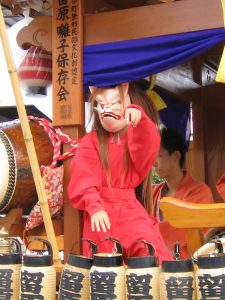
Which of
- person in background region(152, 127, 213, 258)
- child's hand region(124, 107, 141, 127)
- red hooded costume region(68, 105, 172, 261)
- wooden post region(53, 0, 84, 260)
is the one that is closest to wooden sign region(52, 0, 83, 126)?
wooden post region(53, 0, 84, 260)

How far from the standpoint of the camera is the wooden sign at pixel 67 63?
15.1 feet

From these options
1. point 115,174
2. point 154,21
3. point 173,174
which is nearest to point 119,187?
point 115,174

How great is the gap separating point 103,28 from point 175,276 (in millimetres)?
2366

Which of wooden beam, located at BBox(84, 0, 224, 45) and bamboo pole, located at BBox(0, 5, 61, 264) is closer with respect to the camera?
bamboo pole, located at BBox(0, 5, 61, 264)

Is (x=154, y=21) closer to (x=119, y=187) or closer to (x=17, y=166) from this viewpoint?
(x=119, y=187)

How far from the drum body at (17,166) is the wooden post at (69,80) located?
285 mm

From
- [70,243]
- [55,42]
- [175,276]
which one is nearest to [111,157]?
[70,243]

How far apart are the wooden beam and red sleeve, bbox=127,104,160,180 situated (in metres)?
0.76

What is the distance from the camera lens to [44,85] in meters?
5.10

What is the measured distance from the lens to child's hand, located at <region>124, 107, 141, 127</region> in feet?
12.9

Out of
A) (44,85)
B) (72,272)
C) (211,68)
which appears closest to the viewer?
(72,272)

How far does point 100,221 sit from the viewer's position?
4.04 metres

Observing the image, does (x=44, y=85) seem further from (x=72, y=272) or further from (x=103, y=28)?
(x=72, y=272)

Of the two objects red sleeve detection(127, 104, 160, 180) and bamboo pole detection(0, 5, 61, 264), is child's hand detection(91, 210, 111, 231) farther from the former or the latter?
red sleeve detection(127, 104, 160, 180)
